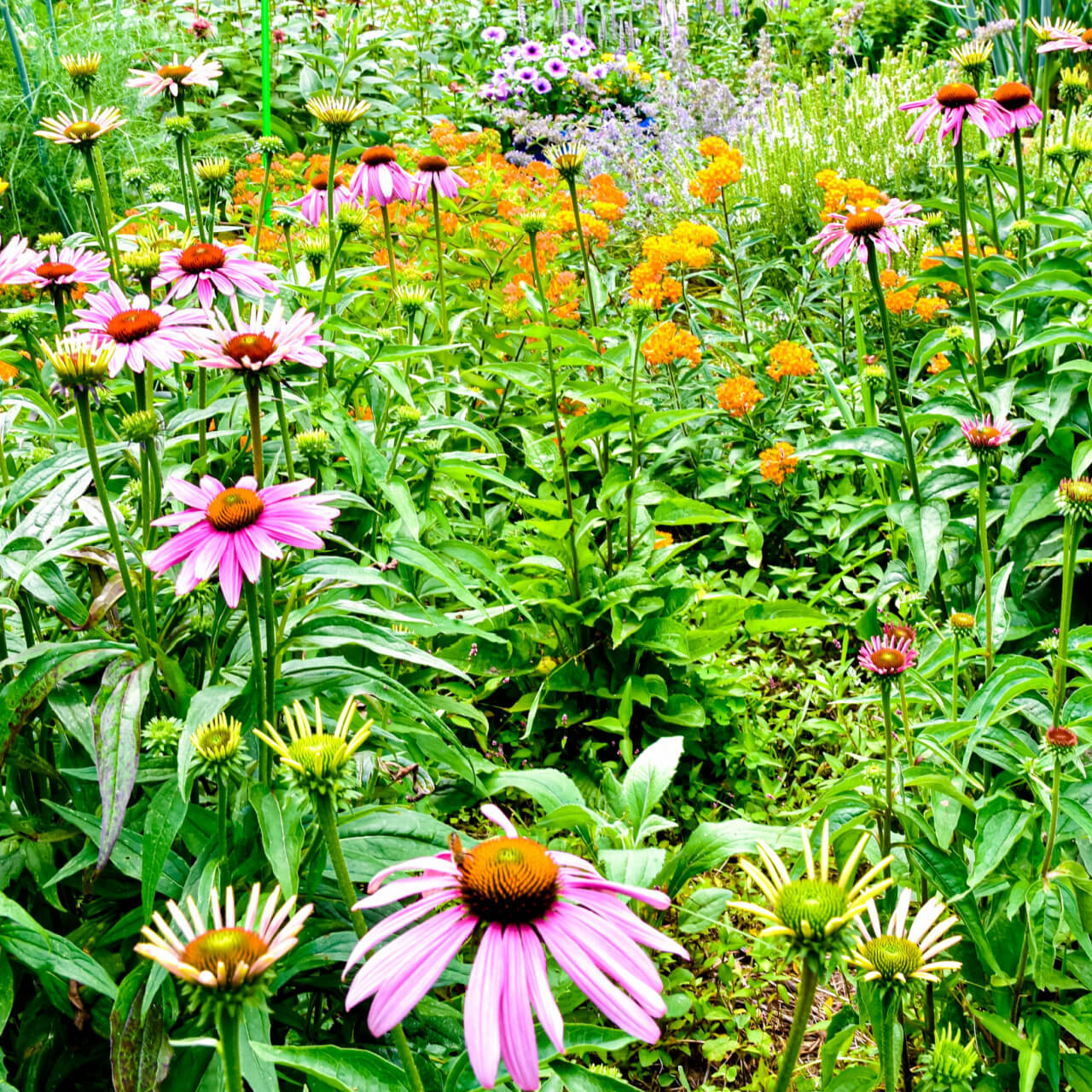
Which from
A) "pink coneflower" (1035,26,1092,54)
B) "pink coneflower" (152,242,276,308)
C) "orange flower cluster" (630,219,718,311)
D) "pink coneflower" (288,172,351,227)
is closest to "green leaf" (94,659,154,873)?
"pink coneflower" (152,242,276,308)

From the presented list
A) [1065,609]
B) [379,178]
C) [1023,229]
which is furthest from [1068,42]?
[1065,609]

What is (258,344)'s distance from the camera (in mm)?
1135

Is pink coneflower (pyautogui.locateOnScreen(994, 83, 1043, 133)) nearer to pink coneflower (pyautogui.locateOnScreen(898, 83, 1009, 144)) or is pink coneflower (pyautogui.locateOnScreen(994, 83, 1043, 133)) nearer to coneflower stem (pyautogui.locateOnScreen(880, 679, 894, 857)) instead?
pink coneflower (pyautogui.locateOnScreen(898, 83, 1009, 144))

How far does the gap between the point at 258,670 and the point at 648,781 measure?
67cm

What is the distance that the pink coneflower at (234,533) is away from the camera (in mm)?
985

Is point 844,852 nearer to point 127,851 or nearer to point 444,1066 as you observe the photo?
point 444,1066

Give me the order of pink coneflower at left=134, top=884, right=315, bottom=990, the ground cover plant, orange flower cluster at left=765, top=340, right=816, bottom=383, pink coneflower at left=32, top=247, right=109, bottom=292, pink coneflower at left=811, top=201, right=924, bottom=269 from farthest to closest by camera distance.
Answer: orange flower cluster at left=765, top=340, right=816, bottom=383 → pink coneflower at left=811, top=201, right=924, bottom=269 → pink coneflower at left=32, top=247, right=109, bottom=292 → the ground cover plant → pink coneflower at left=134, top=884, right=315, bottom=990

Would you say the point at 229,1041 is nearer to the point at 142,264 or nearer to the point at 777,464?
the point at 142,264

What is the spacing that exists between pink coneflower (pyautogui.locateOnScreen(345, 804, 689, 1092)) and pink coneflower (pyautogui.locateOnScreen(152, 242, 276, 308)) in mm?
1001

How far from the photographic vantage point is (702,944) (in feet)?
6.19

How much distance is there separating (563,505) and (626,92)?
5.22m

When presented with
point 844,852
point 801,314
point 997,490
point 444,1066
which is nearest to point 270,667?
point 444,1066

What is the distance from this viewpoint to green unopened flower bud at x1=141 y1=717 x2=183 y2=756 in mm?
1210

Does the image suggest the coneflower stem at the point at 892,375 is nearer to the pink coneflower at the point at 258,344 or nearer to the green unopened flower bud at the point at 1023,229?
the green unopened flower bud at the point at 1023,229
